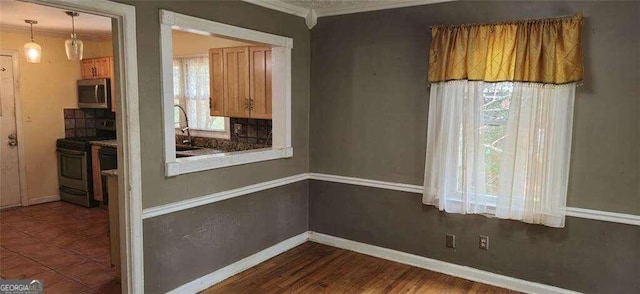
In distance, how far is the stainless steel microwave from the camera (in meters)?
5.73

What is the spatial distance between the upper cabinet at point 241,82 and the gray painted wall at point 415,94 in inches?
20.6

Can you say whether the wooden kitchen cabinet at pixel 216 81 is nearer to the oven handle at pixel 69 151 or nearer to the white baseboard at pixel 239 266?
the white baseboard at pixel 239 266

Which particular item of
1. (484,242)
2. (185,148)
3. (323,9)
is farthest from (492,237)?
(185,148)

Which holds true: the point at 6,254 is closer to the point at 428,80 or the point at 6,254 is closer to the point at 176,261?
the point at 176,261

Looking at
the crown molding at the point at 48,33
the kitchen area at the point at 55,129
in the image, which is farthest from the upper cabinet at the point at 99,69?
the crown molding at the point at 48,33

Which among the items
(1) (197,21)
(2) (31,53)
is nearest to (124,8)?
(1) (197,21)

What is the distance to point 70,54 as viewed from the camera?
410cm

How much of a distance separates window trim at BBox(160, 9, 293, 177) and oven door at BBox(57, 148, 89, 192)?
3168mm

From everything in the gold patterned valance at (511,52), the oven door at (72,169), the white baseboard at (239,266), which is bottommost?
the white baseboard at (239,266)

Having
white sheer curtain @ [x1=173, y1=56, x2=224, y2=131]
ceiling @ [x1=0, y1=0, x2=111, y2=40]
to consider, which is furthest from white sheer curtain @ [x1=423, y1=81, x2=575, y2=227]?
ceiling @ [x1=0, y1=0, x2=111, y2=40]

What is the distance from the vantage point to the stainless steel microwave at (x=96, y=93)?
18.8 ft

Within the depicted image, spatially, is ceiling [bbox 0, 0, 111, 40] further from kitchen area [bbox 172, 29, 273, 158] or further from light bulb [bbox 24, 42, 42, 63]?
kitchen area [bbox 172, 29, 273, 158]

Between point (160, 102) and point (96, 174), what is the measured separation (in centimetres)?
340

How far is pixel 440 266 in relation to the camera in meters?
3.63
